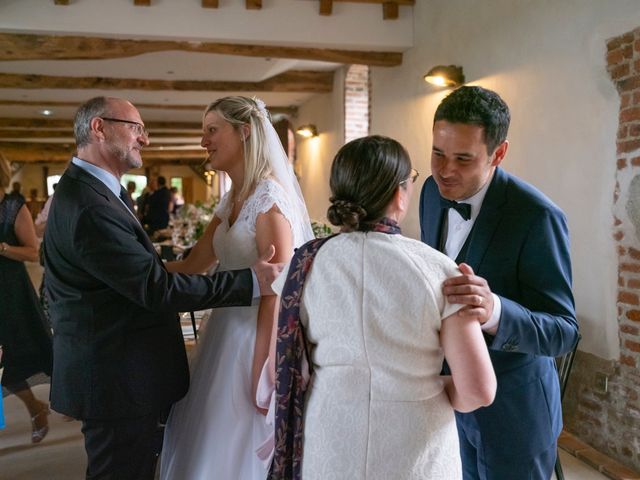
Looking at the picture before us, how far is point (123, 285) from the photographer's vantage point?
5.83 ft

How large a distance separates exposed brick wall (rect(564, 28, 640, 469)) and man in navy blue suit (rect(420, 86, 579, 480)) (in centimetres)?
195

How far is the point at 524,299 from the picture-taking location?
1.45m

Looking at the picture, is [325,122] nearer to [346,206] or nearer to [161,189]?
[161,189]

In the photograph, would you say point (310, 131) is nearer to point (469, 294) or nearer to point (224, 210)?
point (224, 210)

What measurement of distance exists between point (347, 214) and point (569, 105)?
299cm

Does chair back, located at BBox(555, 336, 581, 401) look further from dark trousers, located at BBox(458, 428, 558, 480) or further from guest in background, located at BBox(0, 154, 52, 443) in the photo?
guest in background, located at BBox(0, 154, 52, 443)

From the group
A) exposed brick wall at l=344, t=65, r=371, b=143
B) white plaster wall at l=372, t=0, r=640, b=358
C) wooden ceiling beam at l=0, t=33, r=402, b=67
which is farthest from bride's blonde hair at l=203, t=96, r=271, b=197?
exposed brick wall at l=344, t=65, r=371, b=143

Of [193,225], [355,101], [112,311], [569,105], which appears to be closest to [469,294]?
[112,311]

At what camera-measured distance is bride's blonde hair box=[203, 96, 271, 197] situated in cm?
219

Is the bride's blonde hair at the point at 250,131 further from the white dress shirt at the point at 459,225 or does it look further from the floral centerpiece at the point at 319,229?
the floral centerpiece at the point at 319,229

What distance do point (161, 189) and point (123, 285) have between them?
9.54 metres

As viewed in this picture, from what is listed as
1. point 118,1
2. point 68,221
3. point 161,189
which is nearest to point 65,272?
point 68,221

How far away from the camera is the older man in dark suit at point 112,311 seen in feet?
5.86

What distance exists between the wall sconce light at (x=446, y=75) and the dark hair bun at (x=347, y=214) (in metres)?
4.27
